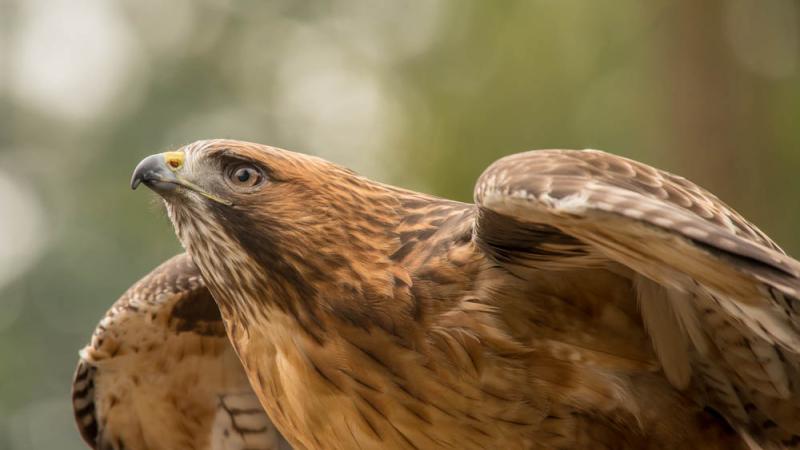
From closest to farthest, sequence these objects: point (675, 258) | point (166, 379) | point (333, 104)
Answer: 1. point (675, 258)
2. point (166, 379)
3. point (333, 104)

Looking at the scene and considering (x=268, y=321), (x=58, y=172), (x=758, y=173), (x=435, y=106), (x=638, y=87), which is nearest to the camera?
(x=268, y=321)

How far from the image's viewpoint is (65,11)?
896 inches

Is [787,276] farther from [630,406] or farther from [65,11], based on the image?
[65,11]

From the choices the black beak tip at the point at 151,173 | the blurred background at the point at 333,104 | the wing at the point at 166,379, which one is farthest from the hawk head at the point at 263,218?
the wing at the point at 166,379

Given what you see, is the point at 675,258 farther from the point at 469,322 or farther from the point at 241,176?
the point at 241,176

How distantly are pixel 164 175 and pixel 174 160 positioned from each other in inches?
3.0

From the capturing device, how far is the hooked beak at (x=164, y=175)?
4.43 metres

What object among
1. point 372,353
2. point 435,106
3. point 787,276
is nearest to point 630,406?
point 372,353

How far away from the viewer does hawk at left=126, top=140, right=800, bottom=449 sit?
13.0 ft

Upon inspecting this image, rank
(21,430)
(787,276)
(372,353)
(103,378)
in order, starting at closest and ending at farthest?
(787,276) → (372,353) → (103,378) → (21,430)

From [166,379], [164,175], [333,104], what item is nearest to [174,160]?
[164,175]

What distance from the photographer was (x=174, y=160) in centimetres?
450

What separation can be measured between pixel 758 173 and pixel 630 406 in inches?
183

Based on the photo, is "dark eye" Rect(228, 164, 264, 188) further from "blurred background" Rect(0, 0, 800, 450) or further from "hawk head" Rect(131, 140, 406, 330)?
"blurred background" Rect(0, 0, 800, 450)
